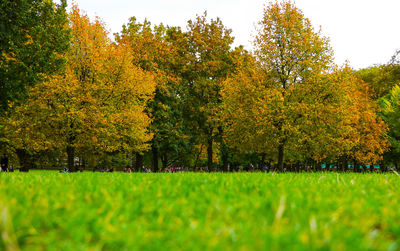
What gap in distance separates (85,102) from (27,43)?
663cm

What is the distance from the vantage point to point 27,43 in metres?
17.5

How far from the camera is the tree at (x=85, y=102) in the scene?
21.7 meters

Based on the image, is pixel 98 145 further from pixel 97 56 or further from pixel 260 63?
pixel 260 63

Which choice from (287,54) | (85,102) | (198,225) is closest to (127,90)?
(85,102)

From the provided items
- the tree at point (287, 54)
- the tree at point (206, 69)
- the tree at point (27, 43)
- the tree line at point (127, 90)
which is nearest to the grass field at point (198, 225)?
the tree at point (27, 43)

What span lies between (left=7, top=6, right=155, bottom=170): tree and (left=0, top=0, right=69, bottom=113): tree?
3.55 metres

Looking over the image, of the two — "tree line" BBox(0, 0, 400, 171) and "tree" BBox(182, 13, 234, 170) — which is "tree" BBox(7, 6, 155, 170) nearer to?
"tree line" BBox(0, 0, 400, 171)

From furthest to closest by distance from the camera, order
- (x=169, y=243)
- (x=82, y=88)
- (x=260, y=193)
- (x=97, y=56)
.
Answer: (x=97, y=56)
(x=82, y=88)
(x=260, y=193)
(x=169, y=243)

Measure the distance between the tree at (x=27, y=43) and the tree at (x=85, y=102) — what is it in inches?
140

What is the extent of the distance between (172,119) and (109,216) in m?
33.0

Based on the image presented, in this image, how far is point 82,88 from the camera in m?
22.8

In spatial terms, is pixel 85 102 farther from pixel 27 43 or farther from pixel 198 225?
pixel 198 225

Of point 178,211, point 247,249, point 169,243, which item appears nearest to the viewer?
point 247,249

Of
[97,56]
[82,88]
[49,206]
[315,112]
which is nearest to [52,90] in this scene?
[82,88]
